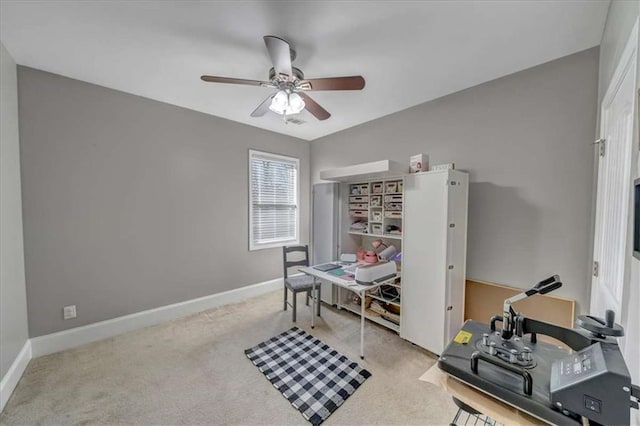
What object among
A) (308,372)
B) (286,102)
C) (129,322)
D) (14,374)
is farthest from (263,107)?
(14,374)

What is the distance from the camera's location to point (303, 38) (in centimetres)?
177

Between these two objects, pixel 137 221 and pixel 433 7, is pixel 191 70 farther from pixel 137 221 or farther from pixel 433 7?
pixel 433 7

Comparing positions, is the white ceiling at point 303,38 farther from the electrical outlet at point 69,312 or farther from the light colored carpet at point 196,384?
the light colored carpet at point 196,384

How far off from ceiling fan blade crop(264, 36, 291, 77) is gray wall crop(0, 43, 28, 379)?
2.12 metres

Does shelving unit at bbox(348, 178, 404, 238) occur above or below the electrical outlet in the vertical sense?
above

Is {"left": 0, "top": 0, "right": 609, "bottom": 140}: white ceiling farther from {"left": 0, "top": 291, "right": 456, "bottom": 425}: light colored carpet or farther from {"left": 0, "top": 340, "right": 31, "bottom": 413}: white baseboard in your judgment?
{"left": 0, "top": 291, "right": 456, "bottom": 425}: light colored carpet

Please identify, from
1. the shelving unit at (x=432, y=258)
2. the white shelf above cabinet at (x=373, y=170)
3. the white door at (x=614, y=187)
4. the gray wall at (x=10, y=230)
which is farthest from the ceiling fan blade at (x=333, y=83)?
the gray wall at (x=10, y=230)

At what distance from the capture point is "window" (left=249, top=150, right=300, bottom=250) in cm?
372

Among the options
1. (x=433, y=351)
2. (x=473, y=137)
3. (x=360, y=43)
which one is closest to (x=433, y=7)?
(x=360, y=43)

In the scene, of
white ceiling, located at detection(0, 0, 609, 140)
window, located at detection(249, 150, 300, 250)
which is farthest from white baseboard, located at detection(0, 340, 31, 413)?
white ceiling, located at detection(0, 0, 609, 140)

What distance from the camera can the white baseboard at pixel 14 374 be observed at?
1680 millimetres

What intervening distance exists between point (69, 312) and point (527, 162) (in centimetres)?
457

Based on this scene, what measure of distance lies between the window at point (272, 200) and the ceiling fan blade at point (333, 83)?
1.99 metres

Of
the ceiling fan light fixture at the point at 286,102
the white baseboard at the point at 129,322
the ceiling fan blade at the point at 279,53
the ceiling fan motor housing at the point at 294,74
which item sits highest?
the ceiling fan motor housing at the point at 294,74
